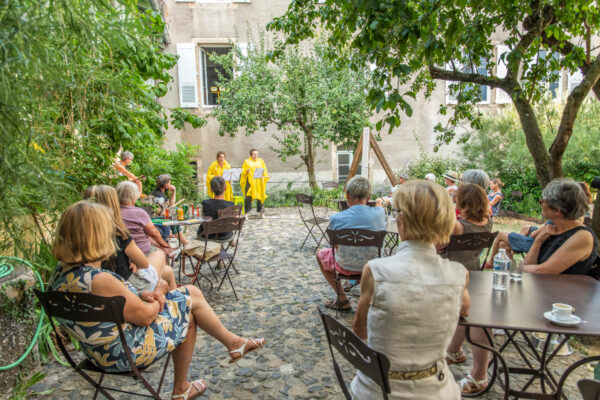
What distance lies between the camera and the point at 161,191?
648 cm

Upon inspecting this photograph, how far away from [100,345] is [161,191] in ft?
14.7

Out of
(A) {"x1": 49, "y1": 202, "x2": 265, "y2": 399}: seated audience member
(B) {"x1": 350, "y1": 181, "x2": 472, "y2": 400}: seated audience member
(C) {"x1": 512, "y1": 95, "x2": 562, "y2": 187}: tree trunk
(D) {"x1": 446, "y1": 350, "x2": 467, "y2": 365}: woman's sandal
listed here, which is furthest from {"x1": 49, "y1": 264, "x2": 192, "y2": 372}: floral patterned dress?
(C) {"x1": 512, "y1": 95, "x2": 562, "y2": 187}: tree trunk

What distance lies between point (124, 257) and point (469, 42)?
13.9 ft

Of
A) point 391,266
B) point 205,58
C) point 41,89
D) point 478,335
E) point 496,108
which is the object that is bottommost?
point 478,335

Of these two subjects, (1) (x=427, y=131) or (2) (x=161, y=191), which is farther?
(1) (x=427, y=131)

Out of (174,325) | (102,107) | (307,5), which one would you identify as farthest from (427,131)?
(174,325)

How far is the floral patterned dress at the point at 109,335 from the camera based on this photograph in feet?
7.16

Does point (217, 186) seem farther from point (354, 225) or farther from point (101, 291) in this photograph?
point (101, 291)

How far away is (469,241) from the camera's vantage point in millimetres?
3494

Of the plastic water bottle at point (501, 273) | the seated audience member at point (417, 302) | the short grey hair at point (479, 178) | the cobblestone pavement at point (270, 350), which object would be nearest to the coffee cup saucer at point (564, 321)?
the plastic water bottle at point (501, 273)

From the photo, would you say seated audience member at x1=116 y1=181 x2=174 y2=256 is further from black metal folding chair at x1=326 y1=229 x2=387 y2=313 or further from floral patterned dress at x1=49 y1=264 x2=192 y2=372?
black metal folding chair at x1=326 y1=229 x2=387 y2=313

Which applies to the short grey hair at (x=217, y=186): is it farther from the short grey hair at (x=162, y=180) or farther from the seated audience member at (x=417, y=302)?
the seated audience member at (x=417, y=302)

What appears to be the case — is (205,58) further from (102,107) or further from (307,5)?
(102,107)

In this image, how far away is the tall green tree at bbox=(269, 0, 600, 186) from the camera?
2.83m
